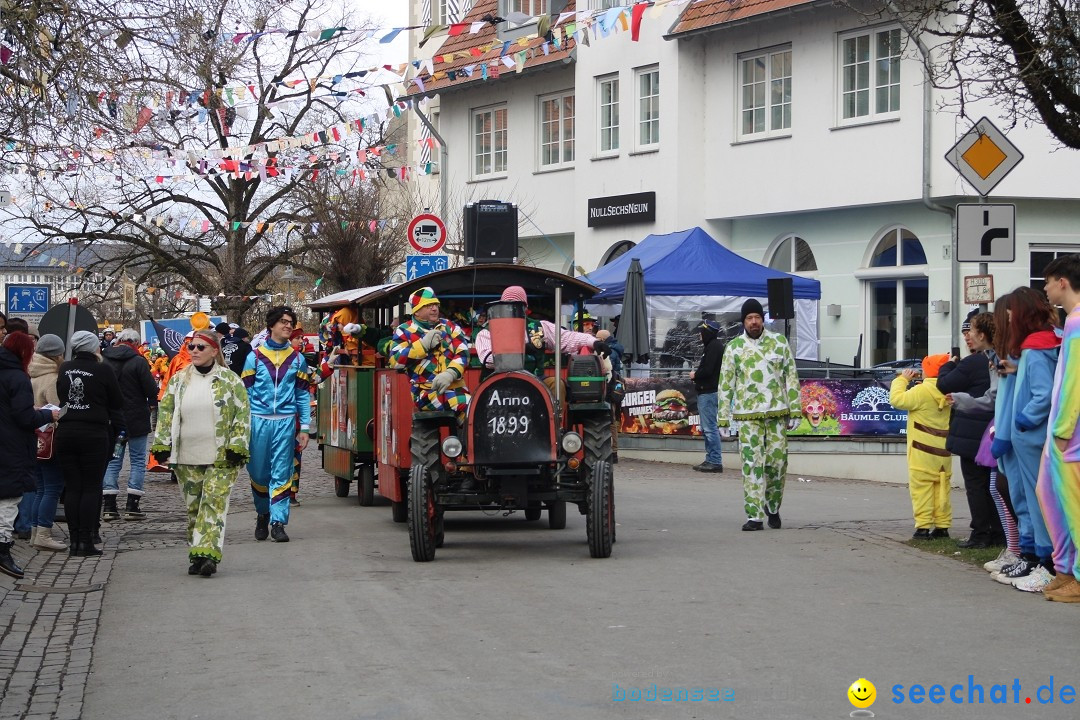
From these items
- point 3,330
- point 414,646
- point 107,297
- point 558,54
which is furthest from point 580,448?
point 107,297

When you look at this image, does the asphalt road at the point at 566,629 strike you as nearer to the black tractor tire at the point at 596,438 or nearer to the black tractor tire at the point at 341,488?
the black tractor tire at the point at 596,438

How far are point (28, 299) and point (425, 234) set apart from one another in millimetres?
7701

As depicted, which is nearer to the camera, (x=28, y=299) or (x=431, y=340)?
(x=431, y=340)

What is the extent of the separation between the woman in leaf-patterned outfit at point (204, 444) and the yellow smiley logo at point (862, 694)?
218 inches

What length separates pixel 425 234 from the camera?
65.2 feet

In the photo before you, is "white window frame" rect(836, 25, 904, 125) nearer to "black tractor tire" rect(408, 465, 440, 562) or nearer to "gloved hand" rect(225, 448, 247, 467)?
"black tractor tire" rect(408, 465, 440, 562)

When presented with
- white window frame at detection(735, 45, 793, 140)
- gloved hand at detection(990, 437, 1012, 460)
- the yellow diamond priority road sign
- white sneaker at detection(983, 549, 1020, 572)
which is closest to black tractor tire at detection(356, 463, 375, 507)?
the yellow diamond priority road sign

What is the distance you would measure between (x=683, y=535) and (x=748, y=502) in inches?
26.3

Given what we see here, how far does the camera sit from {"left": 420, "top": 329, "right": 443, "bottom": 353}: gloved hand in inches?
480

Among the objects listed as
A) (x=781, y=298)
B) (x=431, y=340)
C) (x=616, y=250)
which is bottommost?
(x=431, y=340)

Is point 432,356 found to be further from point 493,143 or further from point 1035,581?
point 493,143

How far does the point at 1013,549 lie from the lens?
33.0 feet

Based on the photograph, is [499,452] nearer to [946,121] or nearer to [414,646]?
[414,646]

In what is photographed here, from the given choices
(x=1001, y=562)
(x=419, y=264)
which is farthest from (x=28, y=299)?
(x=1001, y=562)
